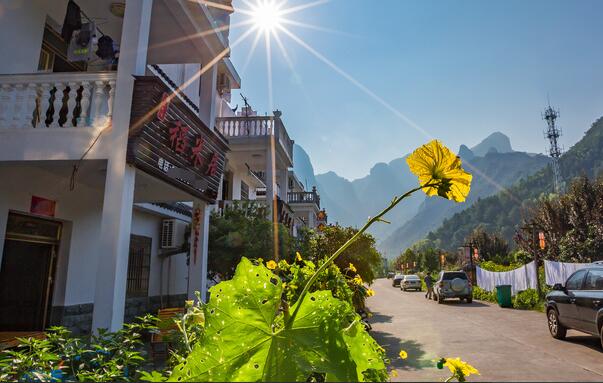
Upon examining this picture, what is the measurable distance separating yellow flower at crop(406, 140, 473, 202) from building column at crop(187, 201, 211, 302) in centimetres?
770

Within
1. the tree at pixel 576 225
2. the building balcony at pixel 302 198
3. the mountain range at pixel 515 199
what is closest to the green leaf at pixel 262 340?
the tree at pixel 576 225

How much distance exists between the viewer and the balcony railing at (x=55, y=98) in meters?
5.68

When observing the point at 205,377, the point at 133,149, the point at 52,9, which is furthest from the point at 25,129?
the point at 205,377

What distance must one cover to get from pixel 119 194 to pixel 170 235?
20.9 ft

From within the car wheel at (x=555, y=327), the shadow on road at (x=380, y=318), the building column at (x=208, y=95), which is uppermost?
the building column at (x=208, y=95)

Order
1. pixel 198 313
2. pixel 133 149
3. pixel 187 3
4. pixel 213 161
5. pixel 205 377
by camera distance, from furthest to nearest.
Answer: pixel 213 161, pixel 187 3, pixel 133 149, pixel 198 313, pixel 205 377

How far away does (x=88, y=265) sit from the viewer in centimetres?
809

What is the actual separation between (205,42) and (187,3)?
2.95ft

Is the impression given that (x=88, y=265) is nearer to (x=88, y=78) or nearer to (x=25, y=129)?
(x=25, y=129)

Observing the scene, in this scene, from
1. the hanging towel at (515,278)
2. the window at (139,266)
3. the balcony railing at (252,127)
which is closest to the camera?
the window at (139,266)

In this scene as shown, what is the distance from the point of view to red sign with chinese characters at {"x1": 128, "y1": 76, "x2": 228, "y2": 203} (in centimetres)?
567

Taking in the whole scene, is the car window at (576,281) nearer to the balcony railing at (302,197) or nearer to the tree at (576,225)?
the tree at (576,225)

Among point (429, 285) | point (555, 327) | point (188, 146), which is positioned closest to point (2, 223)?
point (188, 146)

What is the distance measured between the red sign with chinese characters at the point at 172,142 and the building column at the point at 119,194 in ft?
0.46
